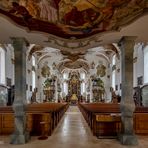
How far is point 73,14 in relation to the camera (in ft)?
21.8

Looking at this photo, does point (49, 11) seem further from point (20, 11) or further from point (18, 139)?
point (18, 139)

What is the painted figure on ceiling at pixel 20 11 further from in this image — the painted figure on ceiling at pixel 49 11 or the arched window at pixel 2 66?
the arched window at pixel 2 66

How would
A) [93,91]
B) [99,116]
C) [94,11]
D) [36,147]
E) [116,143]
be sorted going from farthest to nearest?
1. [93,91]
2. [99,116]
3. [116,143]
4. [36,147]
5. [94,11]

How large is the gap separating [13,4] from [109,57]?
26553 millimetres

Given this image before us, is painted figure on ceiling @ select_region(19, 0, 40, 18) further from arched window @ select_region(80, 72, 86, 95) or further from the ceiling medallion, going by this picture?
arched window @ select_region(80, 72, 86, 95)

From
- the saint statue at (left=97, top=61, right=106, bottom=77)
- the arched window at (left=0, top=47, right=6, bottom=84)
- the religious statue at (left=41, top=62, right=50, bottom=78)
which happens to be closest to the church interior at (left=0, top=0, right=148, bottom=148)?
the arched window at (left=0, top=47, right=6, bottom=84)

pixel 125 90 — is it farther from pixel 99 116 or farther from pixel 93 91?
pixel 93 91

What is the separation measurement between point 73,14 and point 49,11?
613mm

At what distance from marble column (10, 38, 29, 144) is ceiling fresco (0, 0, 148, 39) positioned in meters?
1.26

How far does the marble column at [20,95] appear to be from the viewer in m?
8.70

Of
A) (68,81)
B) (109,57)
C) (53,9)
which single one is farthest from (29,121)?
(68,81)

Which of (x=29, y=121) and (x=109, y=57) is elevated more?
(x=109, y=57)

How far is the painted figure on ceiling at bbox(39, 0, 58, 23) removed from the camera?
19.7 ft

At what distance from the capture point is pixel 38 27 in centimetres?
783
